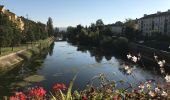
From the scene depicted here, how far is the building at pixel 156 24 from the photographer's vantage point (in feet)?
420

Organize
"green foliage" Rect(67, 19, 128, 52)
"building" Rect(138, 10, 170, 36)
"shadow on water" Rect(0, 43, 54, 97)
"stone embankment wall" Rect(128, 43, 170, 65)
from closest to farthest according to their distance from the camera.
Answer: "shadow on water" Rect(0, 43, 54, 97), "stone embankment wall" Rect(128, 43, 170, 65), "green foliage" Rect(67, 19, 128, 52), "building" Rect(138, 10, 170, 36)

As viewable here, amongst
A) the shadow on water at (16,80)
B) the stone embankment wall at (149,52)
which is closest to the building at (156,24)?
the stone embankment wall at (149,52)

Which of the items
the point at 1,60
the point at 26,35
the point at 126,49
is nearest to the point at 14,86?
the point at 1,60

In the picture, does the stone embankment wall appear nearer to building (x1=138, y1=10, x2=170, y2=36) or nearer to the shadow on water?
building (x1=138, y1=10, x2=170, y2=36)

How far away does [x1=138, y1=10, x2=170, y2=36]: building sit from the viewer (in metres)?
128

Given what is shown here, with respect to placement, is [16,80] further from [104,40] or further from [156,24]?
[156,24]

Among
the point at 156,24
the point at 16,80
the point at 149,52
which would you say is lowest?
the point at 16,80

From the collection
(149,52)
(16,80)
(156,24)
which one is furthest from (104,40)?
(16,80)

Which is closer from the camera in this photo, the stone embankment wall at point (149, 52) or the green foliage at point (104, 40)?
the stone embankment wall at point (149, 52)

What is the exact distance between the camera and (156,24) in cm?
14188

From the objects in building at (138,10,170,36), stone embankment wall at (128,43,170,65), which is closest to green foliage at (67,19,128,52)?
stone embankment wall at (128,43,170,65)

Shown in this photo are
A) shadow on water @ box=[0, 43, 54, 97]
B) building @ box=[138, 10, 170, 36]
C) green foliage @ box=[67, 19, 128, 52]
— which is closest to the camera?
shadow on water @ box=[0, 43, 54, 97]

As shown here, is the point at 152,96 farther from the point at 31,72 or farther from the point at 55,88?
the point at 31,72

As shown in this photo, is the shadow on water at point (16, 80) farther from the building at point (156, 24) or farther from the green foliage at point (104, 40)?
the building at point (156, 24)
